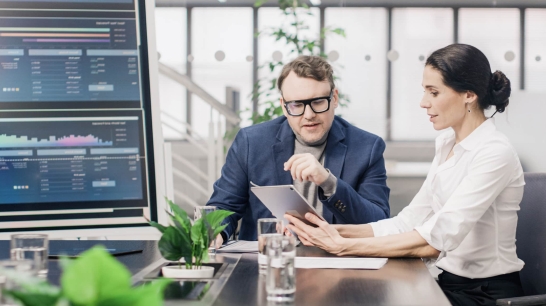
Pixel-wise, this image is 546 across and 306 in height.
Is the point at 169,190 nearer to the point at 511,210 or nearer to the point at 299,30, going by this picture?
the point at 511,210

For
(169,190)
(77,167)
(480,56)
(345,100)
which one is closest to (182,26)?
(345,100)

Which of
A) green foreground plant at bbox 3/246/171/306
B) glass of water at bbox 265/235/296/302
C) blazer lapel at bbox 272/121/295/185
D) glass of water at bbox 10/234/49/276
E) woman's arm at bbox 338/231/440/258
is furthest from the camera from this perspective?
blazer lapel at bbox 272/121/295/185

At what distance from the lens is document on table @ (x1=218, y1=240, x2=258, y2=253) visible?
6.43 feet

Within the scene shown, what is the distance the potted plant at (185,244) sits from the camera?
1436 millimetres

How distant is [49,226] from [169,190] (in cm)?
95

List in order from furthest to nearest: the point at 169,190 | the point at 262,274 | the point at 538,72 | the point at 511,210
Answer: the point at 538,72 → the point at 169,190 → the point at 511,210 → the point at 262,274

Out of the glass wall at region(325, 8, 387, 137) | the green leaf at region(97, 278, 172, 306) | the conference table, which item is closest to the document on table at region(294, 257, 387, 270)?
the conference table

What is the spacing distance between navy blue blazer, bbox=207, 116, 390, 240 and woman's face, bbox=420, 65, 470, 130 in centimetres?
39

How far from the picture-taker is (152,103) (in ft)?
5.68

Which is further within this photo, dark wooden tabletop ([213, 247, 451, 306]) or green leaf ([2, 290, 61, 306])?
dark wooden tabletop ([213, 247, 451, 306])

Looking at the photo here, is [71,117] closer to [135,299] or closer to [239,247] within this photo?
[239,247]

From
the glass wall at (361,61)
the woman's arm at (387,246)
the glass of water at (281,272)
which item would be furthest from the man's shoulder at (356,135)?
the glass wall at (361,61)

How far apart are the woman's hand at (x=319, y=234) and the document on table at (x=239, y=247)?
0.14 metres

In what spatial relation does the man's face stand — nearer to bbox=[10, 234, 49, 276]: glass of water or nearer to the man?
the man
